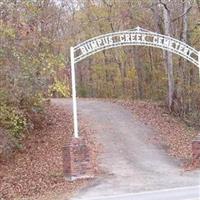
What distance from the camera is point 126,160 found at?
21.2 meters

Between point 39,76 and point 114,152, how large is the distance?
4.89 metres

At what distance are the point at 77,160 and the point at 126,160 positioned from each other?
3758mm

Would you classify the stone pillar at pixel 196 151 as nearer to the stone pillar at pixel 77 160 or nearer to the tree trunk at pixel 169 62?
the stone pillar at pixel 77 160

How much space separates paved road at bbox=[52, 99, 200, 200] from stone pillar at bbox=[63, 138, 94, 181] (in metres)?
0.56

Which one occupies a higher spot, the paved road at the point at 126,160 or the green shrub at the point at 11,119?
the green shrub at the point at 11,119

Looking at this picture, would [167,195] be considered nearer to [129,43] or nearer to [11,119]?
[129,43]

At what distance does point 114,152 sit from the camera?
74.5ft

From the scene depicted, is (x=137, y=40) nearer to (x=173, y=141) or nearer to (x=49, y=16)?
(x=173, y=141)

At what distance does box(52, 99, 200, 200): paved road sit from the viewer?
54.3ft

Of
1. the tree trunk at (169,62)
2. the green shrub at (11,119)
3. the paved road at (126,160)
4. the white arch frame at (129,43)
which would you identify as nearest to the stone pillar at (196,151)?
the paved road at (126,160)

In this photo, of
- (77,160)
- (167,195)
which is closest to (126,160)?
(77,160)

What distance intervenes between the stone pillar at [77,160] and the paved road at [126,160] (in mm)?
555

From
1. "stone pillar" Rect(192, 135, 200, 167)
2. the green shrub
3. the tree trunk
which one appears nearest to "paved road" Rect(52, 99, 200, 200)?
"stone pillar" Rect(192, 135, 200, 167)

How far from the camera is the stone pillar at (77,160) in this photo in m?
17.9
